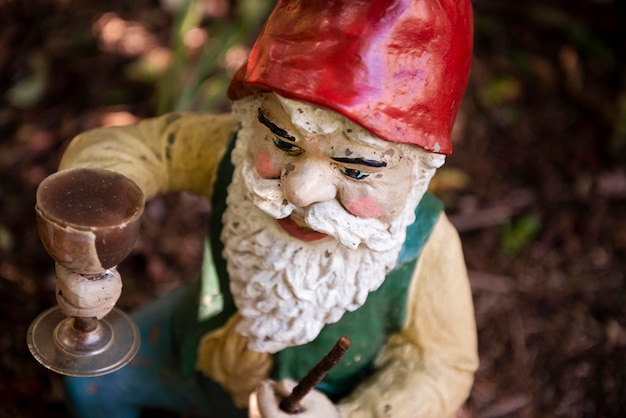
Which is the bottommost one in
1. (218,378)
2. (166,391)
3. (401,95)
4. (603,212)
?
(603,212)

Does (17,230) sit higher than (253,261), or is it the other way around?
(253,261)

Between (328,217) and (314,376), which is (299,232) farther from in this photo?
(314,376)

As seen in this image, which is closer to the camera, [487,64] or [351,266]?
[351,266]

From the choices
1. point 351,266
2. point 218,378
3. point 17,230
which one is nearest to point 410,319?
point 351,266

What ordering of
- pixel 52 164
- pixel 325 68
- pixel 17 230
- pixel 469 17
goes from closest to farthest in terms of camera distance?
pixel 325 68 < pixel 469 17 < pixel 17 230 < pixel 52 164

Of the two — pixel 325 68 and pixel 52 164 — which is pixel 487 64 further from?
pixel 325 68

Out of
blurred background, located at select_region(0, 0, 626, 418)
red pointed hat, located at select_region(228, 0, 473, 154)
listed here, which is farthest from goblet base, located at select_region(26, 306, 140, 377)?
blurred background, located at select_region(0, 0, 626, 418)

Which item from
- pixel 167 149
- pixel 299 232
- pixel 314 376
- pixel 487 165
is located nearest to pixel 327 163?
pixel 299 232

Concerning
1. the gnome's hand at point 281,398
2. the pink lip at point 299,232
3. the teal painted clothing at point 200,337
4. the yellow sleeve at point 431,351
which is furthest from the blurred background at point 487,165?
the pink lip at point 299,232
